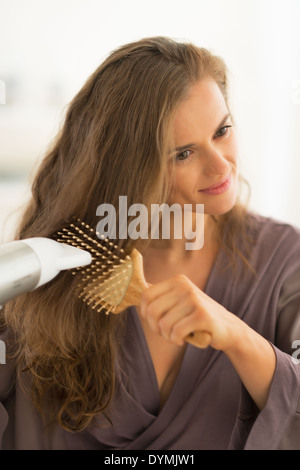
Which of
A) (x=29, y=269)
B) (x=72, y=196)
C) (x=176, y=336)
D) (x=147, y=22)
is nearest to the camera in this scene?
(x=29, y=269)

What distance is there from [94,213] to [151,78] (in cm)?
18

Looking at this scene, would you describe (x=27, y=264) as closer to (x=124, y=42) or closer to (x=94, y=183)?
(x=94, y=183)

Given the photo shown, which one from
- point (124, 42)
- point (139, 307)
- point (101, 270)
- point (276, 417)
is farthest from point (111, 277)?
point (124, 42)

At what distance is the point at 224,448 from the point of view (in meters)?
0.69

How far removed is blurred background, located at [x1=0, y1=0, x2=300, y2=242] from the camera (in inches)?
49.0

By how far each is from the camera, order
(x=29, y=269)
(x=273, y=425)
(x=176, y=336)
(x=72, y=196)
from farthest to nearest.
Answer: (x=72, y=196) < (x=273, y=425) < (x=176, y=336) < (x=29, y=269)

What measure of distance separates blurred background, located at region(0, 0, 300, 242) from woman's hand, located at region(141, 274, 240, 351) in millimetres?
730

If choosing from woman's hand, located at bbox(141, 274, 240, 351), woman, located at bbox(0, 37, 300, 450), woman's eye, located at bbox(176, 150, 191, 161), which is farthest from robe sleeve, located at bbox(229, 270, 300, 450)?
woman's eye, located at bbox(176, 150, 191, 161)

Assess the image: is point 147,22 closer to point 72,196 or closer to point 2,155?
point 2,155

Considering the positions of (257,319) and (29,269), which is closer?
(29,269)

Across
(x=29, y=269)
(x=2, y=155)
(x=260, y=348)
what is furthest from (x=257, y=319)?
(x=2, y=155)

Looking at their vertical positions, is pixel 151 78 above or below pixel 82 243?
above
